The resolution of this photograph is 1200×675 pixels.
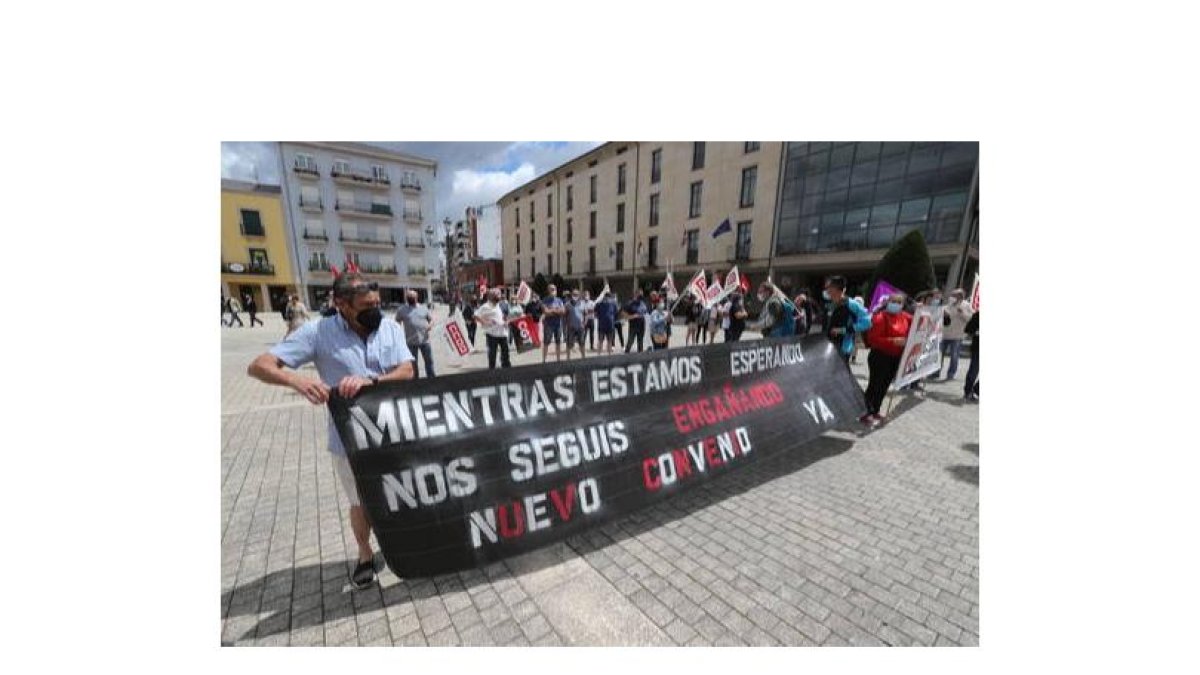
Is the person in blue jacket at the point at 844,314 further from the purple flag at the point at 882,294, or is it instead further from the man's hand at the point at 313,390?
the man's hand at the point at 313,390

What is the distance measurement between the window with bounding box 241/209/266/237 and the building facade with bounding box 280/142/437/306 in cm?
207

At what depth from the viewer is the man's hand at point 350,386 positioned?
202 cm

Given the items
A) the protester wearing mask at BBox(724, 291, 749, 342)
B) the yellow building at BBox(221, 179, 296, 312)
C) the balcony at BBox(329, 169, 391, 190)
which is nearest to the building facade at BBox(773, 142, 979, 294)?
the protester wearing mask at BBox(724, 291, 749, 342)

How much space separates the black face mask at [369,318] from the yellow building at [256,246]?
3959cm

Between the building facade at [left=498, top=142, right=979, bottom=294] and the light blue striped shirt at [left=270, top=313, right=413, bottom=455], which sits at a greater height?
the building facade at [left=498, top=142, right=979, bottom=294]

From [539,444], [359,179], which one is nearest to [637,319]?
[539,444]

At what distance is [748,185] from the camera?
2441cm

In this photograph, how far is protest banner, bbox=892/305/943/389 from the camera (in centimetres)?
488

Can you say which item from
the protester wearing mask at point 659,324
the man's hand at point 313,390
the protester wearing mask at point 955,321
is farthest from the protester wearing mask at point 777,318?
the man's hand at point 313,390

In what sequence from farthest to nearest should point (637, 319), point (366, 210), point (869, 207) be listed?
point (366, 210) < point (869, 207) < point (637, 319)

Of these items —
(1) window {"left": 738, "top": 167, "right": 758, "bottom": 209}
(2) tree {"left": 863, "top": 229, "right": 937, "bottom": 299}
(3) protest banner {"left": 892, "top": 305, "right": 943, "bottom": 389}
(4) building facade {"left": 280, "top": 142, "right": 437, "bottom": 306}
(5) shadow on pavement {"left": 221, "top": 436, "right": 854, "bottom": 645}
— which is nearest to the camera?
(5) shadow on pavement {"left": 221, "top": 436, "right": 854, "bottom": 645}

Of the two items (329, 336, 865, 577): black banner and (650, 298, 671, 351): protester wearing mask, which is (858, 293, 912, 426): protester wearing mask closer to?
(329, 336, 865, 577): black banner

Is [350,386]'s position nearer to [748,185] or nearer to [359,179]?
[748,185]

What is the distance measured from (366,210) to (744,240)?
106 ft
